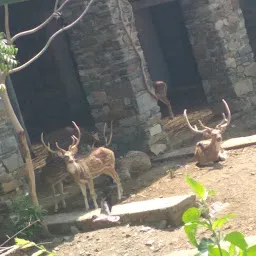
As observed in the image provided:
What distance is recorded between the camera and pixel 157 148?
9.55 metres

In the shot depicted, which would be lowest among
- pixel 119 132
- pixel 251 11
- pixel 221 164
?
pixel 221 164

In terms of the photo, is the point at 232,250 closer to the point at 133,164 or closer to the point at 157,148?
the point at 133,164

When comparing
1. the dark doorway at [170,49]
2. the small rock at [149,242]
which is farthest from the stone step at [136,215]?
the dark doorway at [170,49]

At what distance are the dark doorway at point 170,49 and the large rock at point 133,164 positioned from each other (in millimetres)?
4424

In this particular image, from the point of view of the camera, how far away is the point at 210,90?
11188 mm

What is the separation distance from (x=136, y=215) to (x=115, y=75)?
324 centimetres

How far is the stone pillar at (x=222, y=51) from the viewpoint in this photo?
35.3 ft

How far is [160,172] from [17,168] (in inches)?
86.3

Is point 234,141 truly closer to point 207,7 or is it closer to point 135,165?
point 135,165

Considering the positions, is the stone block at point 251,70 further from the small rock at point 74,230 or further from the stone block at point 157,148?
the small rock at point 74,230

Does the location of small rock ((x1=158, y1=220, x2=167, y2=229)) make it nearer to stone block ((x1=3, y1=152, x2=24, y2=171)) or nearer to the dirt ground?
the dirt ground

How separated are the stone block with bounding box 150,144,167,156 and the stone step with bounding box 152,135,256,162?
5.4 inches

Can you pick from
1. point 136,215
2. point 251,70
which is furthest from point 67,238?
point 251,70

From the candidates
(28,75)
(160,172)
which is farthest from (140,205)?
(28,75)
